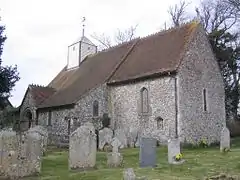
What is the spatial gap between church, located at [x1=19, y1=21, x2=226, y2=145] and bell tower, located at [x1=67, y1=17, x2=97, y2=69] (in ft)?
13.7

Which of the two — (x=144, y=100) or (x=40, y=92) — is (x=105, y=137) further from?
(x=40, y=92)

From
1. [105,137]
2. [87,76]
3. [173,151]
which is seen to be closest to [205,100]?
[105,137]

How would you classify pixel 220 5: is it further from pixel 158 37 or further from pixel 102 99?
pixel 102 99

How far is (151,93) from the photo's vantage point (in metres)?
23.0

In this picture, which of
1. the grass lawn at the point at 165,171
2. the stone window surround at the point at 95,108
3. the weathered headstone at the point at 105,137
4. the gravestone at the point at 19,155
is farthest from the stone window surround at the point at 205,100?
the gravestone at the point at 19,155

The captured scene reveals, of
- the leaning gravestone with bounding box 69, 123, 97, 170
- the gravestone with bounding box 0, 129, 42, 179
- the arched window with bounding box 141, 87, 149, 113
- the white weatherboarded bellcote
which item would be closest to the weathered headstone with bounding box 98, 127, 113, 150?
the arched window with bounding box 141, 87, 149, 113

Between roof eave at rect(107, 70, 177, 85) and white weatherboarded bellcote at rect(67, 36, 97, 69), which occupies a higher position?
white weatherboarded bellcote at rect(67, 36, 97, 69)

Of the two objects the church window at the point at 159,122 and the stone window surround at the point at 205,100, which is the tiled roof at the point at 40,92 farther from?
the stone window surround at the point at 205,100

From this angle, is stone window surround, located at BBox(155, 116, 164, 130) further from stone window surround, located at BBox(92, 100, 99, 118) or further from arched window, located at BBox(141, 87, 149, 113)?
stone window surround, located at BBox(92, 100, 99, 118)

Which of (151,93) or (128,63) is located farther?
(128,63)

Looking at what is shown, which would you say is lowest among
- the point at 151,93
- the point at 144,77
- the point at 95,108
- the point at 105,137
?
the point at 105,137

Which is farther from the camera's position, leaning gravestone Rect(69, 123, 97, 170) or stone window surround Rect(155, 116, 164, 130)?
stone window surround Rect(155, 116, 164, 130)

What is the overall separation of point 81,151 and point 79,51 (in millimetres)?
22266

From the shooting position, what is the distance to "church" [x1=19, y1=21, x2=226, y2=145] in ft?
72.2
